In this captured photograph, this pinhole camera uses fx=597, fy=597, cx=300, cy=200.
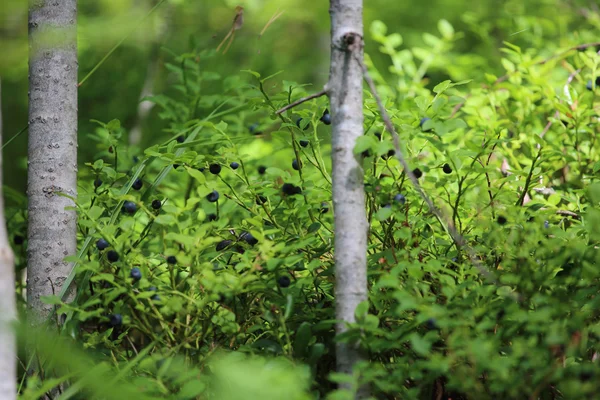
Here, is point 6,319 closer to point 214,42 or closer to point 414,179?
point 414,179

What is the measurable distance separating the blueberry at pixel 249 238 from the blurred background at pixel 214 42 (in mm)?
1498

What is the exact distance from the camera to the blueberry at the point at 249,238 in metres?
1.22

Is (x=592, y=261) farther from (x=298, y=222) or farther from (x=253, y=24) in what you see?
(x=253, y=24)

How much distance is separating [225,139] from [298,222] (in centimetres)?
25

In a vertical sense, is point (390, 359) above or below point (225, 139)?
below

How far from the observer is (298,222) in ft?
4.18

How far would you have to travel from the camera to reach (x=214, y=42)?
14.3 ft

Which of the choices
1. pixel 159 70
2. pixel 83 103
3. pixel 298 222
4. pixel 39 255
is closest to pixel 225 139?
pixel 298 222

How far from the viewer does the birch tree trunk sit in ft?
4.19

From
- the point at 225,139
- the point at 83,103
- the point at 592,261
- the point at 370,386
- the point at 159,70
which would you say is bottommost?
the point at 370,386

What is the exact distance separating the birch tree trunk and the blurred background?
1246mm

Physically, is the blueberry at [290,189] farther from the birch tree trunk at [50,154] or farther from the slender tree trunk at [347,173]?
the birch tree trunk at [50,154]

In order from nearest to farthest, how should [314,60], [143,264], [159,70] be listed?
[143,264]
[159,70]
[314,60]

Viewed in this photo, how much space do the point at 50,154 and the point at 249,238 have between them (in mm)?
487
